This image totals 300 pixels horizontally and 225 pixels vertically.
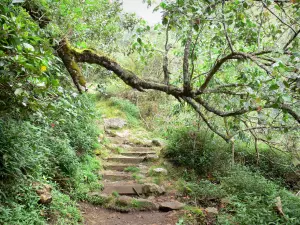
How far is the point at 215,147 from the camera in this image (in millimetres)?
7594

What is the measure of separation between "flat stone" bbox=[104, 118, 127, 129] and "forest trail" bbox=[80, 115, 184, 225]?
2323mm

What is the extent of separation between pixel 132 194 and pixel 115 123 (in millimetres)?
5958

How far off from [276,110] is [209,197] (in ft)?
14.1

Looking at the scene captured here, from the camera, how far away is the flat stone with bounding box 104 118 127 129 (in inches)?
446

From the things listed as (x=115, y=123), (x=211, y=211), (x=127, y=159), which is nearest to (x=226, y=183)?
(x=211, y=211)

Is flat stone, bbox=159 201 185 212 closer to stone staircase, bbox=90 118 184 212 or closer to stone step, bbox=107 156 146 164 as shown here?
stone staircase, bbox=90 118 184 212

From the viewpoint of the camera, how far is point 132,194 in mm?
6070

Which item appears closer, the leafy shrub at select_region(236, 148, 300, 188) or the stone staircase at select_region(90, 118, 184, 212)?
the stone staircase at select_region(90, 118, 184, 212)

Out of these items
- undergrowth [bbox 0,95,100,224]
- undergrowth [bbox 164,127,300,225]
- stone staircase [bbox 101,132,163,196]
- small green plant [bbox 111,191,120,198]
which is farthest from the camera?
stone staircase [bbox 101,132,163,196]

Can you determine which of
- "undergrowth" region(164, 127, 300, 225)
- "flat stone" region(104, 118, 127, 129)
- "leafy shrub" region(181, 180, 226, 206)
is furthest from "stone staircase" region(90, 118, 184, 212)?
"flat stone" region(104, 118, 127, 129)

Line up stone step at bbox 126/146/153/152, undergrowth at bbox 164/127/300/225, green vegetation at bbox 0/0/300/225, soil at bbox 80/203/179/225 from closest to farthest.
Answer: green vegetation at bbox 0/0/300/225 < undergrowth at bbox 164/127/300/225 < soil at bbox 80/203/179/225 < stone step at bbox 126/146/153/152

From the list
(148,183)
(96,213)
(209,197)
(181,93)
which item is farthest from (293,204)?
(96,213)

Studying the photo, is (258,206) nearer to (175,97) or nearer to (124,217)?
(175,97)

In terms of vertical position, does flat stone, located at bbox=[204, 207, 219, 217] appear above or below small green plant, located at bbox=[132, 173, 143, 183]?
below
